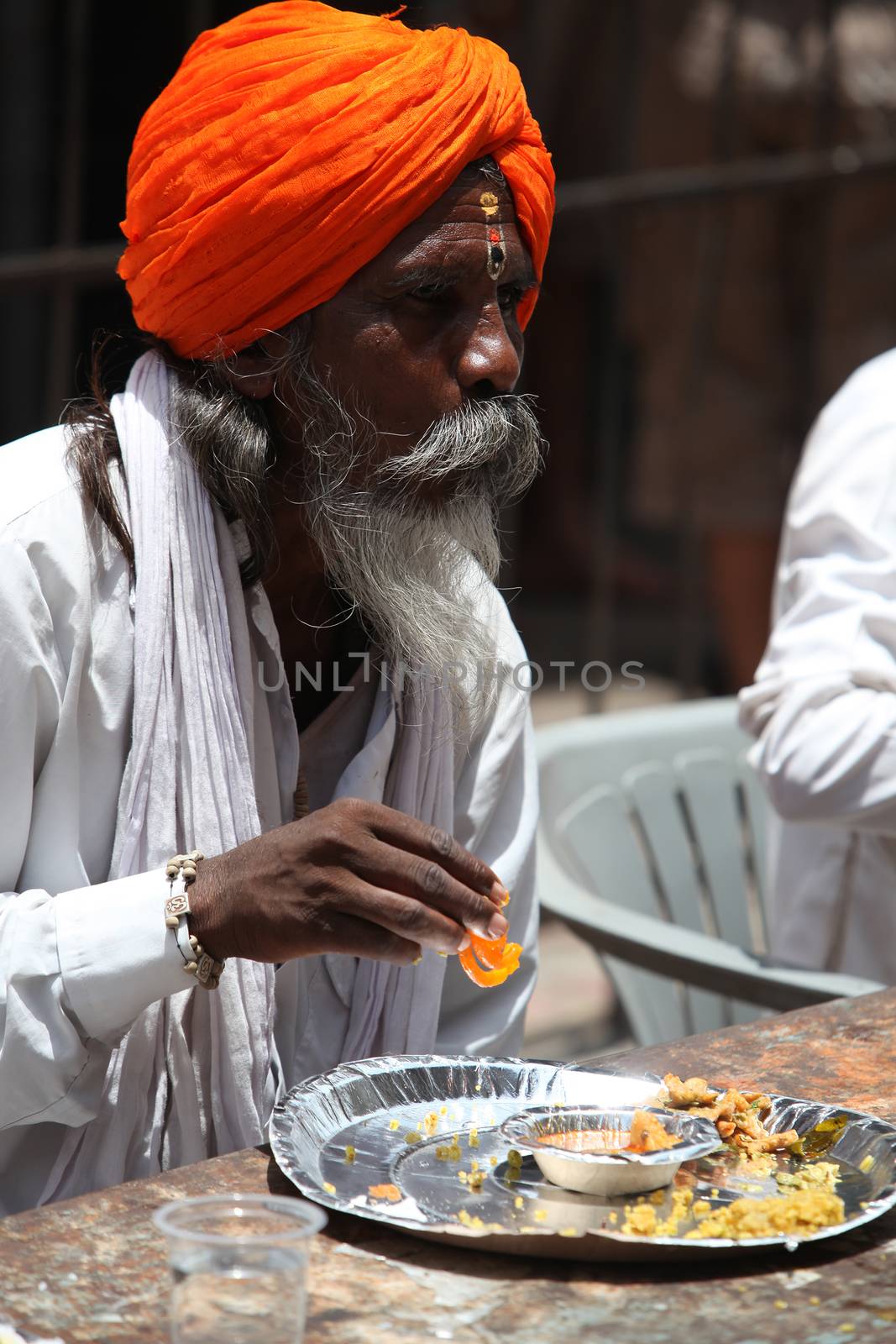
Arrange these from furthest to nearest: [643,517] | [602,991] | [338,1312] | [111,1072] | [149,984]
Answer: [643,517] → [602,991] → [111,1072] → [149,984] → [338,1312]

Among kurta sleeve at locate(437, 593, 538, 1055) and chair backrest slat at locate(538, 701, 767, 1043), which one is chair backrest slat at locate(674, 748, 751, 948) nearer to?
chair backrest slat at locate(538, 701, 767, 1043)

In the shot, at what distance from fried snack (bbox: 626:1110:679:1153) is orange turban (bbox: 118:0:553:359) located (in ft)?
3.54

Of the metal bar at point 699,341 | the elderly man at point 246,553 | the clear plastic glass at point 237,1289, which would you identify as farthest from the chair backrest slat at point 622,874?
the metal bar at point 699,341

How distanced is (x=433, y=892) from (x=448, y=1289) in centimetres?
40

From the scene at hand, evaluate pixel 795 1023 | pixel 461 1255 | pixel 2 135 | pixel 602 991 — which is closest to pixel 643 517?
pixel 602 991

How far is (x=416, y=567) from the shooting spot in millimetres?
2094

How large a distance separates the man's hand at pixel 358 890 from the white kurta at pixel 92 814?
12 centimetres

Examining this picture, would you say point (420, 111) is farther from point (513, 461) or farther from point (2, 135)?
point (2, 135)

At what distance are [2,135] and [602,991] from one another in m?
2.83

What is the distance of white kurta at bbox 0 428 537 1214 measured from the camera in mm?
1683

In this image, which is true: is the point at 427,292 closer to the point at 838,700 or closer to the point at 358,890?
the point at 358,890

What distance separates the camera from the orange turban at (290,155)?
196 centimetres

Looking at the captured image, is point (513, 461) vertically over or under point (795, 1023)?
over

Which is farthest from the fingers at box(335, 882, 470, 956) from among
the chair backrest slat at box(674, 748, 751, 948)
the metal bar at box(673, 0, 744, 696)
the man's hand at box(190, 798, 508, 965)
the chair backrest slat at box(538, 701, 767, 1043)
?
the metal bar at box(673, 0, 744, 696)
